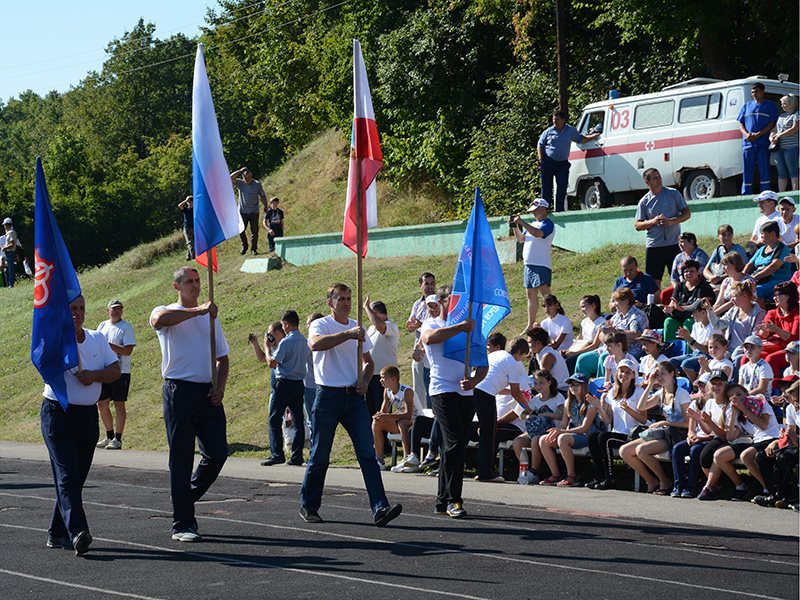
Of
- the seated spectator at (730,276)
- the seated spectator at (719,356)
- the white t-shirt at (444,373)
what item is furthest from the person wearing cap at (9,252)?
the white t-shirt at (444,373)

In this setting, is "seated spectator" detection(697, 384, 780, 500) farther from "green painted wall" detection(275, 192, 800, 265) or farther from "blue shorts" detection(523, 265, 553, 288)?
"green painted wall" detection(275, 192, 800, 265)

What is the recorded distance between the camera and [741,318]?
14.4 m

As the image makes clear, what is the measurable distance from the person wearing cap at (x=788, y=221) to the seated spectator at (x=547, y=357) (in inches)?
131

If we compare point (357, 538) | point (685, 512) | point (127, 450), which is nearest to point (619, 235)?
point (127, 450)

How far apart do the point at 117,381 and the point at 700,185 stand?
35.9 feet

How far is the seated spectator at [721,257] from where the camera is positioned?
15906mm

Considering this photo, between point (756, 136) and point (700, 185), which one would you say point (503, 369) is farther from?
A: point (700, 185)

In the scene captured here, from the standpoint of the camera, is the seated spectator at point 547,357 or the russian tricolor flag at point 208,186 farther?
the seated spectator at point 547,357

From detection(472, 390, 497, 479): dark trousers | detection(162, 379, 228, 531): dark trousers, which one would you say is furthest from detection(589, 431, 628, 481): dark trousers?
detection(162, 379, 228, 531): dark trousers

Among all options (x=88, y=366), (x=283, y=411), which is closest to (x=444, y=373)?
(x=88, y=366)

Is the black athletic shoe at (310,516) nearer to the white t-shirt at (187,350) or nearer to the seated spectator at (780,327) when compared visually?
the white t-shirt at (187,350)

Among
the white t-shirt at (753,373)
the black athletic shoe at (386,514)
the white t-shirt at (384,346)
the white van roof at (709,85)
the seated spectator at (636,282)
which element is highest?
the white van roof at (709,85)

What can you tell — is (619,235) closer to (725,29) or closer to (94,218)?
(725,29)

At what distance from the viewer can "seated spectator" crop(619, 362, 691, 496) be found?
13188mm
